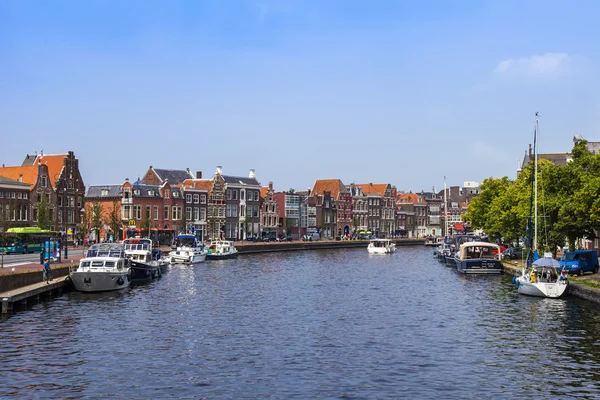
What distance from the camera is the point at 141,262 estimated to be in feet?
269

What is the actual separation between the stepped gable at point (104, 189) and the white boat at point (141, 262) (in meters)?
60.5

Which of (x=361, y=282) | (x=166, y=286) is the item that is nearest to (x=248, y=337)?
(x=166, y=286)

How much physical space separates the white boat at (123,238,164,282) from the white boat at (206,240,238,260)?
30.2m

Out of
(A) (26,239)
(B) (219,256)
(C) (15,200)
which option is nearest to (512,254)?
(B) (219,256)

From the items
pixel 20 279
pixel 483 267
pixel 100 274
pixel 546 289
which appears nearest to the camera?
pixel 20 279

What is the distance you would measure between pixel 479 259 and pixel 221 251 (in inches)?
1935

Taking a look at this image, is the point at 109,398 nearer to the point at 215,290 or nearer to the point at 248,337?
the point at 248,337

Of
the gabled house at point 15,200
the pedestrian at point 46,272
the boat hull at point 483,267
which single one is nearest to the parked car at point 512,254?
the boat hull at point 483,267

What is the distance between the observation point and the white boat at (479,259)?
301ft

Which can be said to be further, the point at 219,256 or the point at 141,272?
the point at 219,256

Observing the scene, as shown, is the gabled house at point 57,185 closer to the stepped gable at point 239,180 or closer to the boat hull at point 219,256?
the boat hull at point 219,256

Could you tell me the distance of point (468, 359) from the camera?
1502 inches

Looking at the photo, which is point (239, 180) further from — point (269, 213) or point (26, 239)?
point (26, 239)

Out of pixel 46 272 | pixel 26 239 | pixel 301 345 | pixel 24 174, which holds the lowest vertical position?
pixel 301 345
